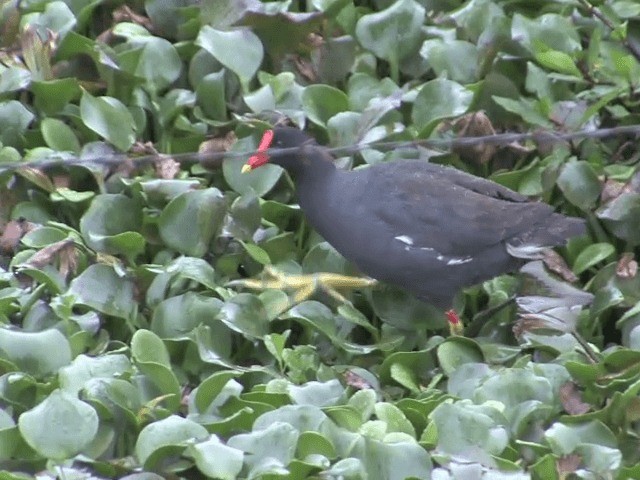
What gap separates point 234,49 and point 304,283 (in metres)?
1.25

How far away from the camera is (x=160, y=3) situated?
7.15 metres

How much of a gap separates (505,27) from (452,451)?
270 cm

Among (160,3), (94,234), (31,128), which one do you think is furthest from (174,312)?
(160,3)

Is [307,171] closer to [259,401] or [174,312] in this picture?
[174,312]

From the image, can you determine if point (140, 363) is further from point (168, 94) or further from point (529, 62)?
point (529, 62)

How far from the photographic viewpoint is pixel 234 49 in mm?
6641

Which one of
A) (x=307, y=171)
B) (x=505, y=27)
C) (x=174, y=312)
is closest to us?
(x=174, y=312)

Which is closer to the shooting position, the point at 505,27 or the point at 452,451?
the point at 452,451

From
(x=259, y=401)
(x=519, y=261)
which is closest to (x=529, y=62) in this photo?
(x=519, y=261)

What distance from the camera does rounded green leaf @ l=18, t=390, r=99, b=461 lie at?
445cm

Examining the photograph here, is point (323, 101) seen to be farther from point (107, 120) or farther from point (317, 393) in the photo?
point (317, 393)

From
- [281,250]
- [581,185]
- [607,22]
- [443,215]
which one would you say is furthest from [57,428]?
[607,22]

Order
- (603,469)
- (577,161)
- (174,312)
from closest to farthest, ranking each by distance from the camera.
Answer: (603,469), (174,312), (577,161)

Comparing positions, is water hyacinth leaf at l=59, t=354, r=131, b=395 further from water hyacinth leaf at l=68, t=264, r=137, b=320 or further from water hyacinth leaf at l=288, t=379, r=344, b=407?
water hyacinth leaf at l=288, t=379, r=344, b=407
